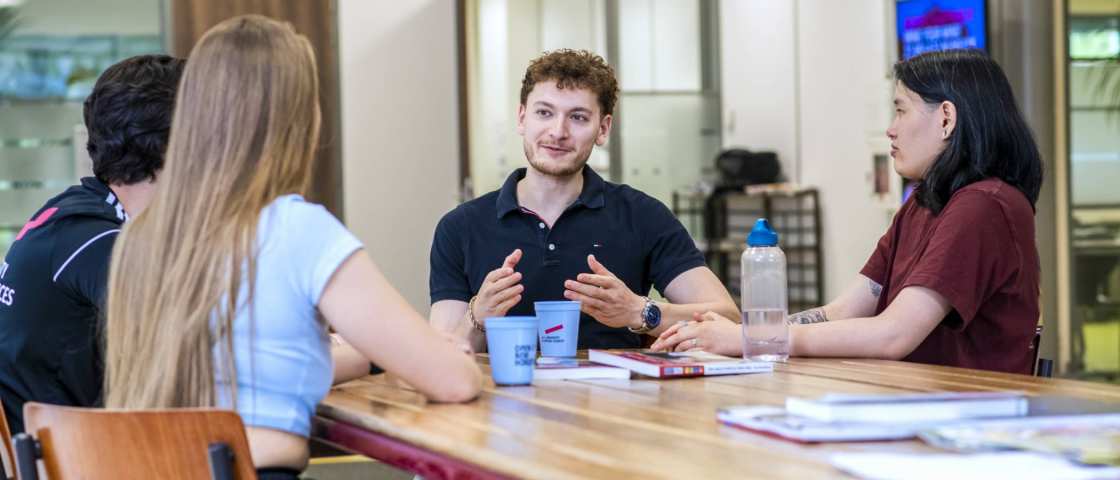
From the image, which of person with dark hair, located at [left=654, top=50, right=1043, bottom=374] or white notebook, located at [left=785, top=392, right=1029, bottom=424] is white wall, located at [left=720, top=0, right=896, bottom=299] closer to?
person with dark hair, located at [left=654, top=50, right=1043, bottom=374]

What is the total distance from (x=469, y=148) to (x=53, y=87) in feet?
10.4

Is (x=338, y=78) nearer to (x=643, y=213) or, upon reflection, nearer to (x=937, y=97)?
(x=643, y=213)

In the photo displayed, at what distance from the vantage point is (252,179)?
1781 millimetres

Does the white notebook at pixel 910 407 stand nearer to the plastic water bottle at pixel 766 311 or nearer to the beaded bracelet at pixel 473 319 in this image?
the plastic water bottle at pixel 766 311

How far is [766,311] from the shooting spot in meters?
2.41

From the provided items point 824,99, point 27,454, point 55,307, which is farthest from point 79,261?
point 824,99

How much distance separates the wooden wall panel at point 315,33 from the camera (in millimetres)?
6504

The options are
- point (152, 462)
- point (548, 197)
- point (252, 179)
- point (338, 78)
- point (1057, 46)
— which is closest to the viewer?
point (152, 462)

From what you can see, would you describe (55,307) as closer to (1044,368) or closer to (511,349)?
(511,349)

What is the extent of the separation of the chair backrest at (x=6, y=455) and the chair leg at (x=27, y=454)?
0.35m

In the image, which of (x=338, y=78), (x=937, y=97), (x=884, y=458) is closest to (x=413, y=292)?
(x=338, y=78)

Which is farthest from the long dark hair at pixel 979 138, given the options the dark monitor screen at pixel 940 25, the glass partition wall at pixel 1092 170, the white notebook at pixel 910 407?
the glass partition wall at pixel 1092 170

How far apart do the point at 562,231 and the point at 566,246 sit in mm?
34

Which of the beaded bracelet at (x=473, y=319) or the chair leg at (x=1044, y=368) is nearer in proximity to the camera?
the chair leg at (x=1044, y=368)
